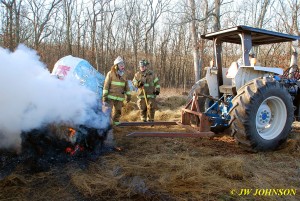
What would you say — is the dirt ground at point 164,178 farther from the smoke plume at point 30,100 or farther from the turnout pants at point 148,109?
the turnout pants at point 148,109

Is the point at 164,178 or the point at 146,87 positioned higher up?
the point at 146,87

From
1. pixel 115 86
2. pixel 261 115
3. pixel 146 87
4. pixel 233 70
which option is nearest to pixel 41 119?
pixel 115 86

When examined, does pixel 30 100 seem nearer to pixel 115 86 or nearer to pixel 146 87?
pixel 115 86

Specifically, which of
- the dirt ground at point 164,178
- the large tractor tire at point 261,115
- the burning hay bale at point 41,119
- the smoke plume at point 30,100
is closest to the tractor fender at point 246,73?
the large tractor tire at point 261,115

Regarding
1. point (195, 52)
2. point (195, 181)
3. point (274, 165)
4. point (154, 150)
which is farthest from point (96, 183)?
point (195, 52)

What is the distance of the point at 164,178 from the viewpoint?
3.61 m

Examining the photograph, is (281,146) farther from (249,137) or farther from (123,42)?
(123,42)

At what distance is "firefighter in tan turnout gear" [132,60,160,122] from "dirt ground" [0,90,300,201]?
2950 millimetres

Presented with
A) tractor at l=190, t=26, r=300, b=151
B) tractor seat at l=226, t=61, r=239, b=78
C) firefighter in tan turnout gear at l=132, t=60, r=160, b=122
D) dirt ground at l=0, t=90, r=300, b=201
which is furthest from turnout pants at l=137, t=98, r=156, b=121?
dirt ground at l=0, t=90, r=300, b=201

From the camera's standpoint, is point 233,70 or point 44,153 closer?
point 44,153

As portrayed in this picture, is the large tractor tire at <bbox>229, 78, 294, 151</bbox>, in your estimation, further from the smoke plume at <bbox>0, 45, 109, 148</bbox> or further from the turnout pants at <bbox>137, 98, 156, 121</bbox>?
the turnout pants at <bbox>137, 98, 156, 121</bbox>

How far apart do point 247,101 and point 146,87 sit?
142 inches

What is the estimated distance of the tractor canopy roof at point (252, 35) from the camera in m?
5.43

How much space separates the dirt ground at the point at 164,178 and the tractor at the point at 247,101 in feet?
1.24
